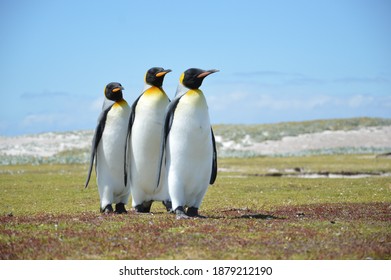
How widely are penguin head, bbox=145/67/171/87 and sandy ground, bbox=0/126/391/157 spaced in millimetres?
40532

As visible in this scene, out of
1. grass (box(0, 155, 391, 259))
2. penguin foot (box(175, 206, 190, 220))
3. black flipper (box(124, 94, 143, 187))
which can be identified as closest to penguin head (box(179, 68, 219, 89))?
black flipper (box(124, 94, 143, 187))

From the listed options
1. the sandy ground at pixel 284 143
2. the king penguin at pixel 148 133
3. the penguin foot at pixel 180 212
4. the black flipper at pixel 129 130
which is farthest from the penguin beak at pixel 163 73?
the sandy ground at pixel 284 143

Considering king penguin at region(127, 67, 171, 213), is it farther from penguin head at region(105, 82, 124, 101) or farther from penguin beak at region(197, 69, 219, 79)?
penguin beak at region(197, 69, 219, 79)

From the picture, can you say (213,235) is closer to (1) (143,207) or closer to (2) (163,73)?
(1) (143,207)

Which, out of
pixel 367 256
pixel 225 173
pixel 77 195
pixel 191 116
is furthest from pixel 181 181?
pixel 225 173

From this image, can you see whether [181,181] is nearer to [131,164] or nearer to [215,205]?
[131,164]

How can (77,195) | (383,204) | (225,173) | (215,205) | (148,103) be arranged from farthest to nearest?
(225,173) < (77,195) < (215,205) < (383,204) < (148,103)

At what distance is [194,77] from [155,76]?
102 cm

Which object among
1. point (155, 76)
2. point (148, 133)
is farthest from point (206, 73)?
point (148, 133)

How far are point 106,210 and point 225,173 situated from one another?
19.5 metres

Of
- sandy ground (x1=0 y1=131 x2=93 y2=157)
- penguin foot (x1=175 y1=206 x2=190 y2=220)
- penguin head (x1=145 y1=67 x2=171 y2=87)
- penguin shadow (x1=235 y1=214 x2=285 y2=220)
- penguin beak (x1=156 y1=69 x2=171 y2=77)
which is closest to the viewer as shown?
penguin foot (x1=175 y1=206 x2=190 y2=220)

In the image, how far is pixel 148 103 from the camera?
39.8ft

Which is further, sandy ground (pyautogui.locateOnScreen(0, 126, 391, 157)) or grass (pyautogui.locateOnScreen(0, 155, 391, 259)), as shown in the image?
sandy ground (pyautogui.locateOnScreen(0, 126, 391, 157))

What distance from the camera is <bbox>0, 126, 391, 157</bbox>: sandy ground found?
5506 cm
